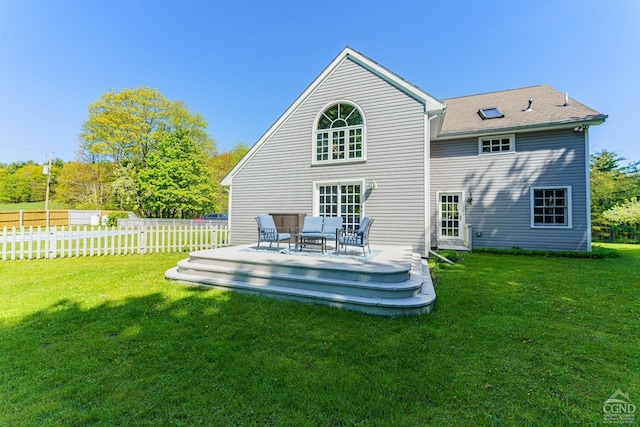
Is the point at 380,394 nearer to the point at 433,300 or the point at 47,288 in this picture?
the point at 433,300

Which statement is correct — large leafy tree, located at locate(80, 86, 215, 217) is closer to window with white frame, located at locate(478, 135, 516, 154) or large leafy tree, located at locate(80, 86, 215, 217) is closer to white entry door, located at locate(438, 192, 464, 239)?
white entry door, located at locate(438, 192, 464, 239)

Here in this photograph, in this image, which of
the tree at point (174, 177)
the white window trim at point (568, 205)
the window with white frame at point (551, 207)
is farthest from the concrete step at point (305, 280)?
the tree at point (174, 177)

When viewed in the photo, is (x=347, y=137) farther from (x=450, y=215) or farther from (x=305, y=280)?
(x=305, y=280)

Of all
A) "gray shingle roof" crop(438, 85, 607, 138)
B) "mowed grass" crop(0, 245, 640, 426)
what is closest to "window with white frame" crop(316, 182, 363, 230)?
"gray shingle roof" crop(438, 85, 607, 138)

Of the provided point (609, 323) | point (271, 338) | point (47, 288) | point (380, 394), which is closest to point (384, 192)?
point (609, 323)

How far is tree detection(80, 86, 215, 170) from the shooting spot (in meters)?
26.5

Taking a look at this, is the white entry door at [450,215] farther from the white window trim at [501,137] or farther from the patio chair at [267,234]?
the patio chair at [267,234]

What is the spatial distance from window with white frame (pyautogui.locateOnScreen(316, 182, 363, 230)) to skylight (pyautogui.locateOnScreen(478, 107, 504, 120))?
6.36m

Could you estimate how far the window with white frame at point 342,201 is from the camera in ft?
31.2

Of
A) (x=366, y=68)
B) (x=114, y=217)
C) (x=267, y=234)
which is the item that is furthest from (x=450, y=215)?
(x=114, y=217)

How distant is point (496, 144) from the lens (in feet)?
34.8

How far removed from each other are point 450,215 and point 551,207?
3.31 metres

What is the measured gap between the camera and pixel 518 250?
9.61 meters

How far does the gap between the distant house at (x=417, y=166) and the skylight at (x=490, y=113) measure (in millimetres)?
69
